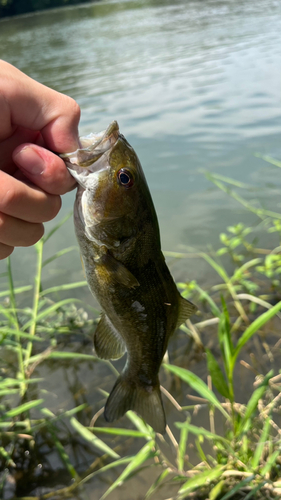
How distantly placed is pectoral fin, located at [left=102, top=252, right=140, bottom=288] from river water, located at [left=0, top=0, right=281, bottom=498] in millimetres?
3317

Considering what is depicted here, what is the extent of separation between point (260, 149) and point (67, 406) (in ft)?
19.9

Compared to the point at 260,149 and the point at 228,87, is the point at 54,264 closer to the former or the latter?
the point at 260,149

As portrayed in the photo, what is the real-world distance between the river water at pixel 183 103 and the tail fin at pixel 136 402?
9.95 ft

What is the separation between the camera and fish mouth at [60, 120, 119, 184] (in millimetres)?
1772

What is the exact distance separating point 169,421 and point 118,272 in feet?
6.97

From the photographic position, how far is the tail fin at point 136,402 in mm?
2041

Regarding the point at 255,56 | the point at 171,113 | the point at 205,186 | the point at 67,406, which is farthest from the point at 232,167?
the point at 255,56

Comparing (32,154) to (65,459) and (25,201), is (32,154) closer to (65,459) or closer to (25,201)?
(25,201)

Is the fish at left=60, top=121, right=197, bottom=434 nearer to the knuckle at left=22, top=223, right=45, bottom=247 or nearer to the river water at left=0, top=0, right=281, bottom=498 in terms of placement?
the knuckle at left=22, top=223, right=45, bottom=247

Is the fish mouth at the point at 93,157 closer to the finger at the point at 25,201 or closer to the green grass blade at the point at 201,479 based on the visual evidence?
the finger at the point at 25,201

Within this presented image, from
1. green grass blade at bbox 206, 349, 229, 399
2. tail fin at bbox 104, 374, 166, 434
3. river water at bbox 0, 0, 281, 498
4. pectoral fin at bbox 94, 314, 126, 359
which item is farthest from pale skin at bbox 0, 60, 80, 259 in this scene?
river water at bbox 0, 0, 281, 498

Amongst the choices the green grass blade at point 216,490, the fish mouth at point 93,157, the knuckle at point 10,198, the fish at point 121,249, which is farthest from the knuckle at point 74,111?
the green grass blade at point 216,490

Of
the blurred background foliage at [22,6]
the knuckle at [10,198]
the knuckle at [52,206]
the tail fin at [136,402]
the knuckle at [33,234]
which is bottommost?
the tail fin at [136,402]

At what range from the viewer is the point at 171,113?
401 inches
